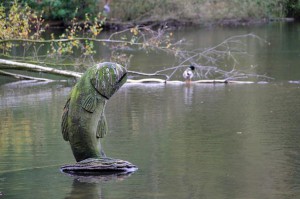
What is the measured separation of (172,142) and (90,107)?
3.26 metres

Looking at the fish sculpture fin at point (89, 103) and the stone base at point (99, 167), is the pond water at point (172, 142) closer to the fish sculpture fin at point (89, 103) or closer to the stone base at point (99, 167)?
the stone base at point (99, 167)

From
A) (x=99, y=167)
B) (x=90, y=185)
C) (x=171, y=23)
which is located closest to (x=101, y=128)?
(x=99, y=167)

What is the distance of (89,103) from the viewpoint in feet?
35.3

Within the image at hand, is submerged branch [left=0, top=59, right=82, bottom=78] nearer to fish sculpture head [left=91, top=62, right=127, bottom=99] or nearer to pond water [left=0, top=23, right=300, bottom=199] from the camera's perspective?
pond water [left=0, top=23, right=300, bottom=199]

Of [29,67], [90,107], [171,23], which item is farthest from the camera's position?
[171,23]

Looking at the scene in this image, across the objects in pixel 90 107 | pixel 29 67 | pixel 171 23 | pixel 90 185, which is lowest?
pixel 90 185

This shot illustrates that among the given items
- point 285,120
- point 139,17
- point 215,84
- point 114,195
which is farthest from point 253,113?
point 139,17

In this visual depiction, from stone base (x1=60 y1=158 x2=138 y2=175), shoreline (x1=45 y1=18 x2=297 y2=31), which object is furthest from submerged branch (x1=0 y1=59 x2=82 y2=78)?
shoreline (x1=45 y1=18 x2=297 y2=31)

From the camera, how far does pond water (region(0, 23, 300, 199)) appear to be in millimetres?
10383

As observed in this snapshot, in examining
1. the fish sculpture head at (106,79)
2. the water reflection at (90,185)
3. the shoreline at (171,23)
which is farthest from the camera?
the shoreline at (171,23)

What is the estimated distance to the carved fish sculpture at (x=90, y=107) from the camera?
10.8 metres

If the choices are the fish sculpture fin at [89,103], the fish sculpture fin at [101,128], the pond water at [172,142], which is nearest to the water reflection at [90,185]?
the pond water at [172,142]

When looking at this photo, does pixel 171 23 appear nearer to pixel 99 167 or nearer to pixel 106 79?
pixel 106 79

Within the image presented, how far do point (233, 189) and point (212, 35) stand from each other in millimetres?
34880
